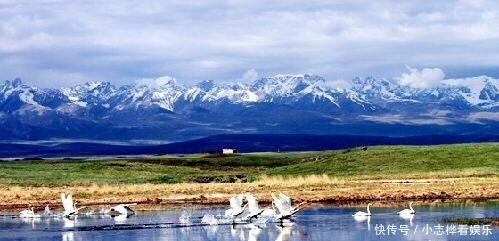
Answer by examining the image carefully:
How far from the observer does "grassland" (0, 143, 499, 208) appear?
7019cm

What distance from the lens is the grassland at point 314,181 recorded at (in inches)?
2763

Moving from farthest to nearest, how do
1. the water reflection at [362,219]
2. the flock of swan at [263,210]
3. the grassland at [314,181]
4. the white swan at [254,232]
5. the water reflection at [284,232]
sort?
1. the grassland at [314,181]
2. the flock of swan at [263,210]
3. the water reflection at [362,219]
4. the white swan at [254,232]
5. the water reflection at [284,232]

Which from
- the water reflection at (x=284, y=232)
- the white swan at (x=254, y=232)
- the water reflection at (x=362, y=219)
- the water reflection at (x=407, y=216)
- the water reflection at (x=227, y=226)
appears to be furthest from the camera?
the water reflection at (x=407, y=216)

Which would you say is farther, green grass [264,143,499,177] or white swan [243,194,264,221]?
green grass [264,143,499,177]

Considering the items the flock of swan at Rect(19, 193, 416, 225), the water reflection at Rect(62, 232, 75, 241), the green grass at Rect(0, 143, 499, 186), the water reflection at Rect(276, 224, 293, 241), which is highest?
the green grass at Rect(0, 143, 499, 186)

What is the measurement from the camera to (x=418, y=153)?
105062 mm

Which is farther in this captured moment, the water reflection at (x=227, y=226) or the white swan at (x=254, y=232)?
the water reflection at (x=227, y=226)

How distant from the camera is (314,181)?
83.2 metres

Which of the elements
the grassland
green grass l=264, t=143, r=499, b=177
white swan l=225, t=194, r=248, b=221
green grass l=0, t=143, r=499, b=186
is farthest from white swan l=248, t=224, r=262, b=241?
green grass l=264, t=143, r=499, b=177

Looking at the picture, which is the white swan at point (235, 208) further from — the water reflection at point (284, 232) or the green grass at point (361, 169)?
the green grass at point (361, 169)

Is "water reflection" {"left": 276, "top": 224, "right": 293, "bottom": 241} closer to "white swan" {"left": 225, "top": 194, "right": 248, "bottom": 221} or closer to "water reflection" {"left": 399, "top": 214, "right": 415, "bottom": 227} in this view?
"white swan" {"left": 225, "top": 194, "right": 248, "bottom": 221}

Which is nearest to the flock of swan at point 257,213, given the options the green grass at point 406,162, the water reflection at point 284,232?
the water reflection at point 284,232

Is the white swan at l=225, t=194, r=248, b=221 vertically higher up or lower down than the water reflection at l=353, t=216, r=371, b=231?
higher up

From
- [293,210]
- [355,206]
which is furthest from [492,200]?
[293,210]
